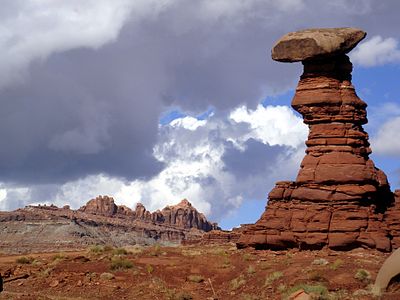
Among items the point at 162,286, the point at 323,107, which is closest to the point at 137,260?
the point at 162,286

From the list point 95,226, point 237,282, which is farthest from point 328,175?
point 95,226

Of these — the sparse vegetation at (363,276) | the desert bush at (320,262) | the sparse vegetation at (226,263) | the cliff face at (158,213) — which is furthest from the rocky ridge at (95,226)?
the sparse vegetation at (363,276)

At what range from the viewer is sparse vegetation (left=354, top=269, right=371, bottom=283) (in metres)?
27.0

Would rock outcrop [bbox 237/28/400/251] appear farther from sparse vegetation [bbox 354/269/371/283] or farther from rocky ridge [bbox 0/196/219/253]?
rocky ridge [bbox 0/196/219/253]

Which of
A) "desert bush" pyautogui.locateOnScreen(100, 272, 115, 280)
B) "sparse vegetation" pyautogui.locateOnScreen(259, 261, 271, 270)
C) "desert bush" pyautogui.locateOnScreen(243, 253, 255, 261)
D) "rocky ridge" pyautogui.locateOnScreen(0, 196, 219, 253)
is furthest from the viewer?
"rocky ridge" pyautogui.locateOnScreen(0, 196, 219, 253)

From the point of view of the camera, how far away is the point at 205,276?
33.9 metres

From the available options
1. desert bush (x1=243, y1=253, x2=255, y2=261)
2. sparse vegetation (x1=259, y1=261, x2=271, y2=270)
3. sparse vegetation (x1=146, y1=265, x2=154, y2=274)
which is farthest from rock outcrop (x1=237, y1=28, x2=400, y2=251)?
sparse vegetation (x1=146, y1=265, x2=154, y2=274)

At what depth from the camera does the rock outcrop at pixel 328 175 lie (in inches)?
1396

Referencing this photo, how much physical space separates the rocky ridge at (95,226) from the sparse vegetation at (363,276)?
71.4 meters

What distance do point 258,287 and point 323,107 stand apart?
13.4m

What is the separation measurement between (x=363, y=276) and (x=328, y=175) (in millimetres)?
10273

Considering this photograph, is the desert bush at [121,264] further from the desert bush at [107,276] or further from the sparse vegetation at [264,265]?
the sparse vegetation at [264,265]

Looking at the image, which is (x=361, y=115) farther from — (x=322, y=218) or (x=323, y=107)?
(x=322, y=218)

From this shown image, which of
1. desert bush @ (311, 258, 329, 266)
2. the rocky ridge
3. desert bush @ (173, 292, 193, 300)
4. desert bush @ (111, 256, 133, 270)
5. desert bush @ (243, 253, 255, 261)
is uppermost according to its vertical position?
the rocky ridge
